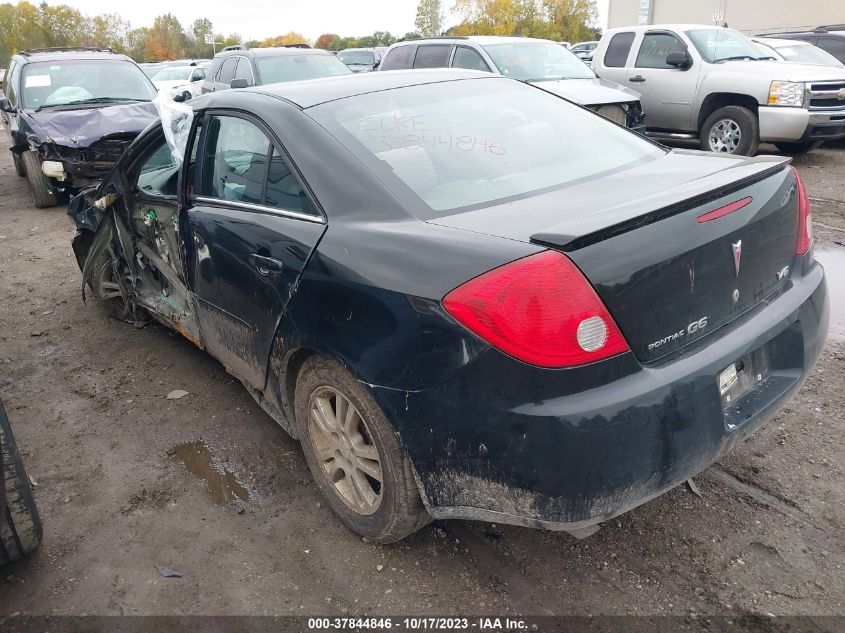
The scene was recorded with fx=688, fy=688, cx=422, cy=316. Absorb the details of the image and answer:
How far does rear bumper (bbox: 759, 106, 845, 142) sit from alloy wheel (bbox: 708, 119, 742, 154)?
1.19 ft

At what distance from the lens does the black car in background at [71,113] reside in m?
8.16

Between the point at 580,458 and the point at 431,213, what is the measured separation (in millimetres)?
958

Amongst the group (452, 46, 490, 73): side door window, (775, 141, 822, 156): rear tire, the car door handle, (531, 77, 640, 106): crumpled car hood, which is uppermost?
(452, 46, 490, 73): side door window

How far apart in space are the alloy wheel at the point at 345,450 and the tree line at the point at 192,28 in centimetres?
6043

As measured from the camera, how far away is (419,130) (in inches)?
110

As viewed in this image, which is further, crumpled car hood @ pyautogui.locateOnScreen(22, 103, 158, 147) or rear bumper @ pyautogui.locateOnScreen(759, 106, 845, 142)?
rear bumper @ pyautogui.locateOnScreen(759, 106, 845, 142)

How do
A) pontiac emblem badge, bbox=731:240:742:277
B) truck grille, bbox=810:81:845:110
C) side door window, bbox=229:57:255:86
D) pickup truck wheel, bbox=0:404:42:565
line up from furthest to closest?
side door window, bbox=229:57:255:86, truck grille, bbox=810:81:845:110, pickup truck wheel, bbox=0:404:42:565, pontiac emblem badge, bbox=731:240:742:277

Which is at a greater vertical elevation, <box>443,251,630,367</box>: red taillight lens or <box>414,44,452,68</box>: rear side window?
A: <box>414,44,452,68</box>: rear side window

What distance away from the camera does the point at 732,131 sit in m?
9.47

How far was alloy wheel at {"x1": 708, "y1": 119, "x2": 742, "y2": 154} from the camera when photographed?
9.42 m

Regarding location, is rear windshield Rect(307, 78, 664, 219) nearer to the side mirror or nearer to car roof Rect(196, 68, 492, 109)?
car roof Rect(196, 68, 492, 109)

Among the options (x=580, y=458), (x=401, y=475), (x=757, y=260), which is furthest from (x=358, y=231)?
(x=757, y=260)

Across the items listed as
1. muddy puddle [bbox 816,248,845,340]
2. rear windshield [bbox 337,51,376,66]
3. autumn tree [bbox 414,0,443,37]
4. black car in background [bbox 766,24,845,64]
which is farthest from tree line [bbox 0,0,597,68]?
muddy puddle [bbox 816,248,845,340]

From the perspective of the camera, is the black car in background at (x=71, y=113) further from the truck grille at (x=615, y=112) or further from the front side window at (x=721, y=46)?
the front side window at (x=721, y=46)
